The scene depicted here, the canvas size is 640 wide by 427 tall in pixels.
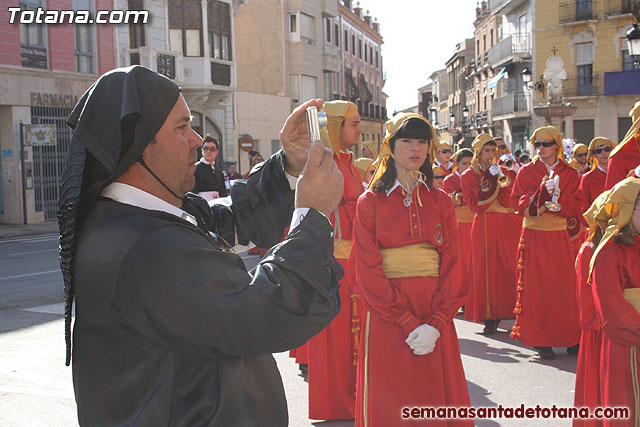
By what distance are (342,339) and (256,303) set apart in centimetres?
342

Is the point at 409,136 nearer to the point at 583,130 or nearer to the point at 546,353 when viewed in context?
the point at 546,353

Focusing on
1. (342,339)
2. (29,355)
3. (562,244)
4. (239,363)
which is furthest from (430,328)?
(29,355)

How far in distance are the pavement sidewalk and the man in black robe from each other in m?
16.7

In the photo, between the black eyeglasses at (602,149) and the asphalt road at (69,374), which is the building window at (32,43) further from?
the black eyeglasses at (602,149)

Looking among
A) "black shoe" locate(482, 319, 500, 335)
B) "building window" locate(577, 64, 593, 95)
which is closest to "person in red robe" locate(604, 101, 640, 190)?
"black shoe" locate(482, 319, 500, 335)

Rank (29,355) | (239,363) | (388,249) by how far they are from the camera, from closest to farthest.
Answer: (239,363)
(388,249)
(29,355)

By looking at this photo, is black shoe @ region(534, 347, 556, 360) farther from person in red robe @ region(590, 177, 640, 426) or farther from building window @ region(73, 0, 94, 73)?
building window @ region(73, 0, 94, 73)

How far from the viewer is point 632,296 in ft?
11.9

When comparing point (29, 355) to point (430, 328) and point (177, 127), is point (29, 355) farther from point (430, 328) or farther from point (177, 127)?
point (177, 127)

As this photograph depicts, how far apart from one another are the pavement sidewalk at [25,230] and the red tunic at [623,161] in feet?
49.4

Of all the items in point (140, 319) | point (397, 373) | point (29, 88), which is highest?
point (29, 88)

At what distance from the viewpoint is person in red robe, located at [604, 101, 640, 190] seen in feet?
20.3

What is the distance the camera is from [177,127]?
196cm

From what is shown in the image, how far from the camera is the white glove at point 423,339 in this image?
373 cm
